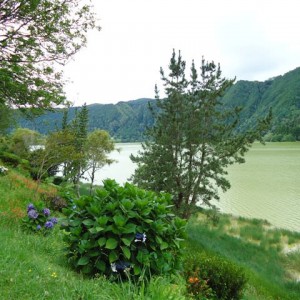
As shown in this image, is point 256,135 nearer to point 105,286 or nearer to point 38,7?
point 38,7

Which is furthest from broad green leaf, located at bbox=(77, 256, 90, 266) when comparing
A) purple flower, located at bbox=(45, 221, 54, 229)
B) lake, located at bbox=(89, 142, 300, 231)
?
lake, located at bbox=(89, 142, 300, 231)

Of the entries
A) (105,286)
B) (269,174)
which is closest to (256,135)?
(105,286)

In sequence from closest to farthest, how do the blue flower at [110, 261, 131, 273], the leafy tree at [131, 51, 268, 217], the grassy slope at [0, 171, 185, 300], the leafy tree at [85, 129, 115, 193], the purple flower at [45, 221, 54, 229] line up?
the grassy slope at [0, 171, 185, 300] → the blue flower at [110, 261, 131, 273] → the purple flower at [45, 221, 54, 229] → the leafy tree at [131, 51, 268, 217] → the leafy tree at [85, 129, 115, 193]

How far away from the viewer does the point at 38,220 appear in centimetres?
653

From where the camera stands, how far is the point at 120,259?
4.21 meters

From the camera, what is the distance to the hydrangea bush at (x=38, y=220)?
6330mm

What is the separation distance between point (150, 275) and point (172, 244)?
0.62m

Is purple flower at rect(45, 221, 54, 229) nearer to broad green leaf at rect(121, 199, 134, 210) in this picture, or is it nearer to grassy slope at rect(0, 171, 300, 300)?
grassy slope at rect(0, 171, 300, 300)

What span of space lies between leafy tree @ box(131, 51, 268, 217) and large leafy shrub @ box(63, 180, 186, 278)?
34.2ft

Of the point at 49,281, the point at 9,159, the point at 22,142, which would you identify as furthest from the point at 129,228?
the point at 22,142

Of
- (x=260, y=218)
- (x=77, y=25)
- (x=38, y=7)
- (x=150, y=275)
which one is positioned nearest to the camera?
(x=150, y=275)

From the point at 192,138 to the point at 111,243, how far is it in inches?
459

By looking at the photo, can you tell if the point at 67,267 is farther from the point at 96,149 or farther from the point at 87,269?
the point at 96,149

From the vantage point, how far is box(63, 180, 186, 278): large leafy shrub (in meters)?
4.14
